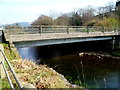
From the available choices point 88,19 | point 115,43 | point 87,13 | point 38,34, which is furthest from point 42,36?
point 87,13

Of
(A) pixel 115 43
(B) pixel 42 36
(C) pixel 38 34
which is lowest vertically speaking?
(A) pixel 115 43

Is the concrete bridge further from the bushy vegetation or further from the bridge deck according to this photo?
the bushy vegetation

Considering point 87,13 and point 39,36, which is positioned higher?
point 87,13

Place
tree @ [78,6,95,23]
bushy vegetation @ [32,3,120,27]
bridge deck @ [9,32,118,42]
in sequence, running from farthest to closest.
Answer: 1. tree @ [78,6,95,23]
2. bushy vegetation @ [32,3,120,27]
3. bridge deck @ [9,32,118,42]

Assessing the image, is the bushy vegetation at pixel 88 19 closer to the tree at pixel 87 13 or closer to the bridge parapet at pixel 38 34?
the tree at pixel 87 13

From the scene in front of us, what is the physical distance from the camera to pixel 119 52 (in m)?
25.1

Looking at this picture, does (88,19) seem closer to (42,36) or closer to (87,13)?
(87,13)

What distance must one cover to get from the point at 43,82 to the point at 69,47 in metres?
25.1

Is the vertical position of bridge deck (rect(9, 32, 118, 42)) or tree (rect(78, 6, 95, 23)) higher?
tree (rect(78, 6, 95, 23))

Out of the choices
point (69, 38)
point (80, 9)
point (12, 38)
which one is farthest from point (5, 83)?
point (80, 9)

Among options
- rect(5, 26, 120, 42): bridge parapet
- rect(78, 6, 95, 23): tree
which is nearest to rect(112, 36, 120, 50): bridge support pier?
rect(5, 26, 120, 42): bridge parapet

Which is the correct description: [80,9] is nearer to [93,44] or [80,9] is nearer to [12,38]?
[93,44]

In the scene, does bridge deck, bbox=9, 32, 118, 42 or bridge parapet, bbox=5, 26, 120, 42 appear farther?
bridge parapet, bbox=5, 26, 120, 42

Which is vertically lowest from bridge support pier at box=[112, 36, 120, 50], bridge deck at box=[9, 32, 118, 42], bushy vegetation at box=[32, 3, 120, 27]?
bridge support pier at box=[112, 36, 120, 50]
